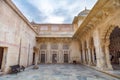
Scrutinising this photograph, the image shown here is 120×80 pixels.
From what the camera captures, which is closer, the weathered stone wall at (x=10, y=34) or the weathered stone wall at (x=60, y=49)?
the weathered stone wall at (x=10, y=34)

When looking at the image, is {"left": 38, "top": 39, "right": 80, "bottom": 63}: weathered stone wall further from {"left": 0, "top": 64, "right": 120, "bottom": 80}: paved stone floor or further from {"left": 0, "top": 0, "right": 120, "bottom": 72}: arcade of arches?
{"left": 0, "top": 64, "right": 120, "bottom": 80}: paved stone floor

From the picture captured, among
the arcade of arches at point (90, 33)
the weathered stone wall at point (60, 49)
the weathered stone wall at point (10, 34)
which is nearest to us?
the arcade of arches at point (90, 33)

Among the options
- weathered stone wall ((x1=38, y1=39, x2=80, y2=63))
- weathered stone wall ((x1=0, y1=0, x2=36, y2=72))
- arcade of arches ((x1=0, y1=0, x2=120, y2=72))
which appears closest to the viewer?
arcade of arches ((x1=0, y1=0, x2=120, y2=72))

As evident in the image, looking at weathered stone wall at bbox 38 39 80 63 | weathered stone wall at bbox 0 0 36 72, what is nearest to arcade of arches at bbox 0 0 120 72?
weathered stone wall at bbox 0 0 36 72

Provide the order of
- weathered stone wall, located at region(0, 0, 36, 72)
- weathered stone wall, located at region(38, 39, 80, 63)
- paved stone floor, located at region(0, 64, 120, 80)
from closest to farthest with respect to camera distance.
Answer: paved stone floor, located at region(0, 64, 120, 80)
weathered stone wall, located at region(0, 0, 36, 72)
weathered stone wall, located at region(38, 39, 80, 63)

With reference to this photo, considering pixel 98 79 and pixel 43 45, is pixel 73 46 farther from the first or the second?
pixel 98 79

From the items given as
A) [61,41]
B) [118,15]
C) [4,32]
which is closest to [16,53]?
[4,32]

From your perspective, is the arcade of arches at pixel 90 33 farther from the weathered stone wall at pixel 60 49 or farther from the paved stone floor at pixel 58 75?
the paved stone floor at pixel 58 75

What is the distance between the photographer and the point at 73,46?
17.8 meters

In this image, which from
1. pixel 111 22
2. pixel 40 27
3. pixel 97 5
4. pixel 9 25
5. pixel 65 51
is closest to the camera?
pixel 97 5

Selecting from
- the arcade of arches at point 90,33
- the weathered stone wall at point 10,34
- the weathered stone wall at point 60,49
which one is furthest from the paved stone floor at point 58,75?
the weathered stone wall at point 60,49

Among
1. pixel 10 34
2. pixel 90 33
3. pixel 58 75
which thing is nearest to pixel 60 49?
pixel 90 33

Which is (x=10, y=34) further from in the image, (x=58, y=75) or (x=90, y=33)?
(x=90, y=33)

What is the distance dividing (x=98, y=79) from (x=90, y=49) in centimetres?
664
